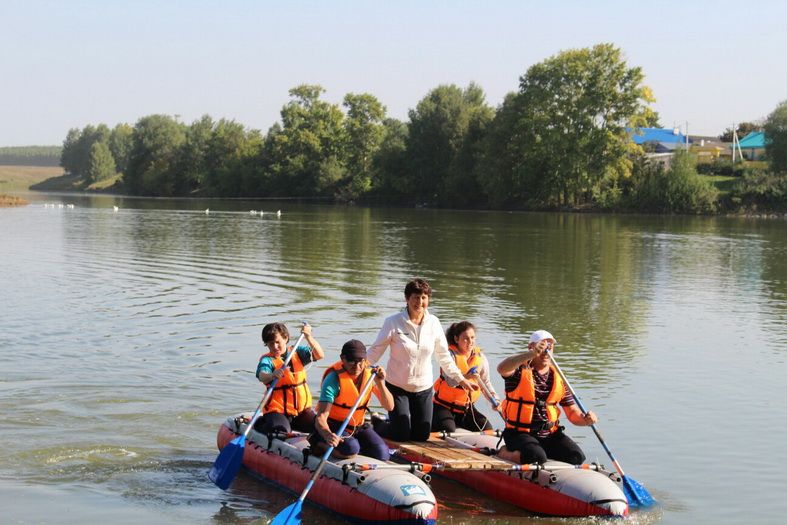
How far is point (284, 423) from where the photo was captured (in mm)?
11117

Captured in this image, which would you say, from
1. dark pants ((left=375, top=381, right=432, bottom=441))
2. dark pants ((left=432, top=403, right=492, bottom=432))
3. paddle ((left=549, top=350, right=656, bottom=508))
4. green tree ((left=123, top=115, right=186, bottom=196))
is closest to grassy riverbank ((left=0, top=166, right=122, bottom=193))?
green tree ((left=123, top=115, right=186, bottom=196))

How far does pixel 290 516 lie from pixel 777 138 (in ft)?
266

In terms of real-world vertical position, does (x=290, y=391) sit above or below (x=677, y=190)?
below

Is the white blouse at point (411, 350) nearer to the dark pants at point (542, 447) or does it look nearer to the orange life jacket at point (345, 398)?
the orange life jacket at point (345, 398)

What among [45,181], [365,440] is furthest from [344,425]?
[45,181]

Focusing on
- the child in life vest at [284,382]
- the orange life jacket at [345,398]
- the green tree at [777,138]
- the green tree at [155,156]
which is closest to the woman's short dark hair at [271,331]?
the child in life vest at [284,382]

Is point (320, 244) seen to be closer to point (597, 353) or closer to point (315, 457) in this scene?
point (597, 353)

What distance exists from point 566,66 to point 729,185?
51.3 ft

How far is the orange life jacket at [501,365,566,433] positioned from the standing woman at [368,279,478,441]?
0.71 m

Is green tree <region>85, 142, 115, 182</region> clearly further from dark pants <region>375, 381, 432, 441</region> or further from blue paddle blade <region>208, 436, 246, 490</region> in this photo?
dark pants <region>375, 381, 432, 441</region>

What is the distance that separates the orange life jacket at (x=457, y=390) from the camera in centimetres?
1166

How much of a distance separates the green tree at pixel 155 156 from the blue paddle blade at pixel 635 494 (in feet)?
397

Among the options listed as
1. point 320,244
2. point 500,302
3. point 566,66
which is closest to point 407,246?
point 320,244

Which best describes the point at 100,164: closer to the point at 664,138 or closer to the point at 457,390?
the point at 664,138
